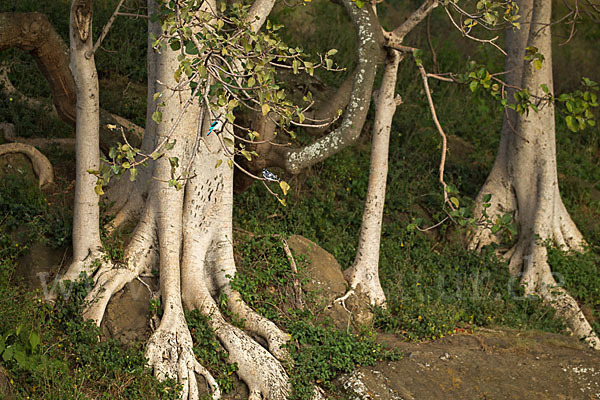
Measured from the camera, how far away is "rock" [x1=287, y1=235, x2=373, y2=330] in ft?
23.7

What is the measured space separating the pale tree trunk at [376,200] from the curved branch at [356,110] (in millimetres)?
662

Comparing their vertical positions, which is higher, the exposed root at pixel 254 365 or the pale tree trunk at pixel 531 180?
the pale tree trunk at pixel 531 180

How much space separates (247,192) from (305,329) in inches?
104

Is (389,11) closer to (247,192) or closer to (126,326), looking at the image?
(247,192)

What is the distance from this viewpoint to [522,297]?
8922mm

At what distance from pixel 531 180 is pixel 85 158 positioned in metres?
6.17

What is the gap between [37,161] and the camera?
312 inches

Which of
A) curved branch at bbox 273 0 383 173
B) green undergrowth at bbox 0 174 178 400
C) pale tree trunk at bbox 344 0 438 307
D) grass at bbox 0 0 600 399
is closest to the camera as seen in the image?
green undergrowth at bbox 0 174 178 400

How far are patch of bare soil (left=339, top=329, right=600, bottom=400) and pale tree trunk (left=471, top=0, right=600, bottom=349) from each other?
87.0 inches

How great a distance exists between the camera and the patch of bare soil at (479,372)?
614 centimetres

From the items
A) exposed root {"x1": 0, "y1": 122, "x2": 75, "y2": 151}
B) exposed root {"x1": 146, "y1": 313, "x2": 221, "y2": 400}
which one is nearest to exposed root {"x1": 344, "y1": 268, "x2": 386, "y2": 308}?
exposed root {"x1": 146, "y1": 313, "x2": 221, "y2": 400}

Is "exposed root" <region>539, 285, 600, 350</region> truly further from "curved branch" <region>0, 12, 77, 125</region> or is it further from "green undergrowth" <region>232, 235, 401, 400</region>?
"curved branch" <region>0, 12, 77, 125</region>

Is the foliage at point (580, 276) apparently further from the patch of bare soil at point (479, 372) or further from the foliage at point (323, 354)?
the foliage at point (323, 354)

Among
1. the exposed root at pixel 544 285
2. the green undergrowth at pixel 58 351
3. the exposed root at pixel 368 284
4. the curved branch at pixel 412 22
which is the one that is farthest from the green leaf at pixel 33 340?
the exposed root at pixel 544 285
